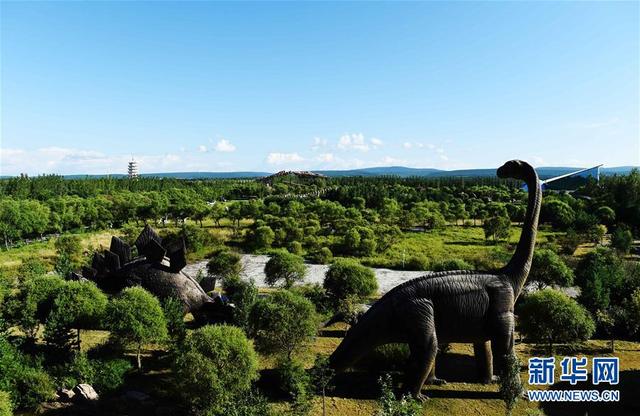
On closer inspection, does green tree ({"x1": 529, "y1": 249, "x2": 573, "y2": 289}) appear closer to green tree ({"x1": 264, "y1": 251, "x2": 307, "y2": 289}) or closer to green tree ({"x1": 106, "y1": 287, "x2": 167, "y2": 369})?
green tree ({"x1": 264, "y1": 251, "x2": 307, "y2": 289})

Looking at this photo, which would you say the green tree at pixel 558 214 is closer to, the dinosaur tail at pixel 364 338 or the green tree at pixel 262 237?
the green tree at pixel 262 237

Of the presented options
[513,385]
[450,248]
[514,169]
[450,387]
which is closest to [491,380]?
[450,387]

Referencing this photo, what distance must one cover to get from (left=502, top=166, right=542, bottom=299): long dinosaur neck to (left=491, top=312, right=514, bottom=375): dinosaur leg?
93 cm

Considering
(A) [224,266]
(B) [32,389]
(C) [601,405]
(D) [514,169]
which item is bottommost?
(C) [601,405]

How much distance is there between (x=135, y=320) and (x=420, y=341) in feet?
30.3

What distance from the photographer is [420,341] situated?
11.9 meters

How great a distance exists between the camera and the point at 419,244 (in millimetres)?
46500

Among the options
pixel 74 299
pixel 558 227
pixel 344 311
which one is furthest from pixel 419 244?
pixel 74 299

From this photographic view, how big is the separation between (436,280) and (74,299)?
42.6 feet

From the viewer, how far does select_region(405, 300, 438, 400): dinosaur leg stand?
39.0 feet

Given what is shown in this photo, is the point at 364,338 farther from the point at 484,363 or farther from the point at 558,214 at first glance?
the point at 558,214

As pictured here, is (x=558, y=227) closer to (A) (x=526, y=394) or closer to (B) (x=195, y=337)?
(A) (x=526, y=394)

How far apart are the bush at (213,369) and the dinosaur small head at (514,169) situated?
32.4ft

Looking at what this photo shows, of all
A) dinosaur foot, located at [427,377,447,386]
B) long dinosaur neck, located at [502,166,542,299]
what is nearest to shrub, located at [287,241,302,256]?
dinosaur foot, located at [427,377,447,386]
